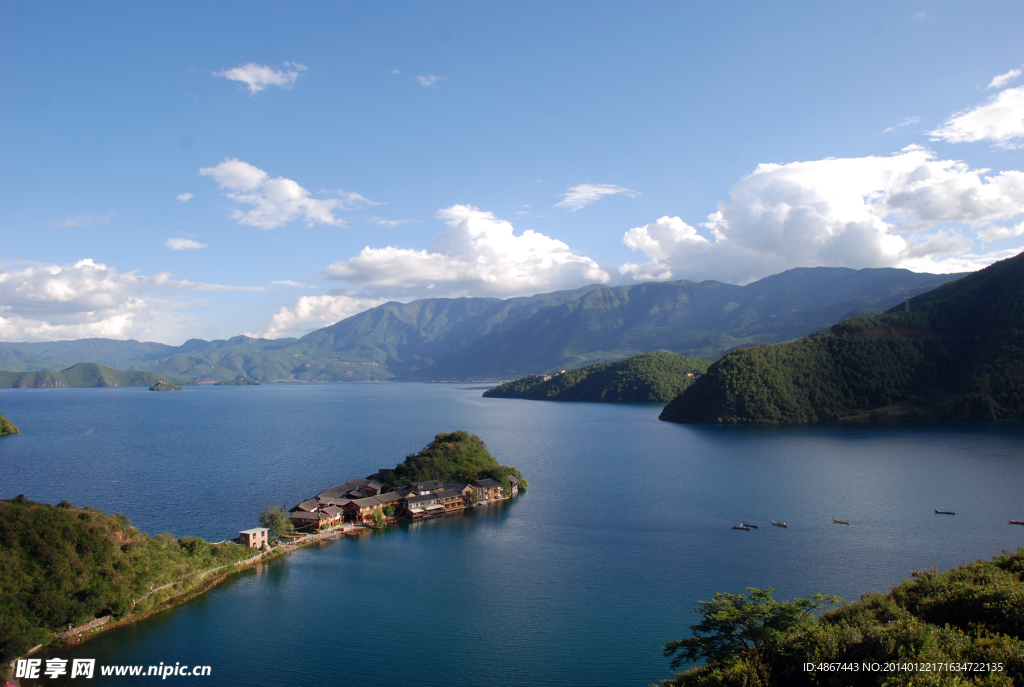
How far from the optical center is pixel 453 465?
52.4 metres

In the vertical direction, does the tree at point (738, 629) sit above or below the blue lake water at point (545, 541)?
above

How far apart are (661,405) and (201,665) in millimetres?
133665

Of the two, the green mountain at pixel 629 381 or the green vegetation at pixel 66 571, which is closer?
the green vegetation at pixel 66 571

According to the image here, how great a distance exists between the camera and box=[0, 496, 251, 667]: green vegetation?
2317cm

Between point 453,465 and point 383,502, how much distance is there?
9.07m

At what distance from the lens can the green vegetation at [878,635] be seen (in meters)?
13.5

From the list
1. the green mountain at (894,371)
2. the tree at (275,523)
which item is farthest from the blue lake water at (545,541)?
the green mountain at (894,371)

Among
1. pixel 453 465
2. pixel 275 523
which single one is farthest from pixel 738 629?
pixel 453 465

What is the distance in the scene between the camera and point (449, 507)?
47.4m

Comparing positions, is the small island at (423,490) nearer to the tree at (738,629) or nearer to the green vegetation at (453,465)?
the green vegetation at (453,465)

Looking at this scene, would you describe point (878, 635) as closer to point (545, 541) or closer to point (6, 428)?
point (545, 541)

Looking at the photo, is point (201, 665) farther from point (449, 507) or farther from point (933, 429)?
point (933, 429)

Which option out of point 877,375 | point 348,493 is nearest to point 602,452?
point 348,493

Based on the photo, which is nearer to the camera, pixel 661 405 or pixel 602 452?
pixel 602 452
